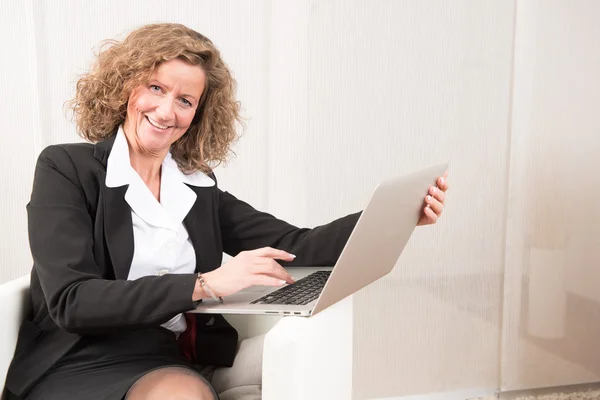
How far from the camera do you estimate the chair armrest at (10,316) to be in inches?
51.4

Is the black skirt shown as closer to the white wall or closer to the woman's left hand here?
the woman's left hand

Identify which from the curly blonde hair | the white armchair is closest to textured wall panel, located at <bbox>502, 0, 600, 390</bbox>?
the curly blonde hair

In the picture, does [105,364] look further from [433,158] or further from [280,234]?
[433,158]

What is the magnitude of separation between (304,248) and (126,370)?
0.49 meters

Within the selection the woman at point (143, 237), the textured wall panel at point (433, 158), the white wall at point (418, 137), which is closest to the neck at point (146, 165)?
the woman at point (143, 237)

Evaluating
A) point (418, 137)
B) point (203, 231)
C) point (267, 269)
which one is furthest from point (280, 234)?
point (418, 137)

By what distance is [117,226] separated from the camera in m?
1.36

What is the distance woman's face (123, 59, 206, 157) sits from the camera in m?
1.44

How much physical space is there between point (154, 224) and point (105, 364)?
0.29 meters

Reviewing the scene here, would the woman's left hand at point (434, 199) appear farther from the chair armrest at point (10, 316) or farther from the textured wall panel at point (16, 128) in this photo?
the textured wall panel at point (16, 128)

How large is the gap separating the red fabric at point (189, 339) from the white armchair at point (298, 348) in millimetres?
152

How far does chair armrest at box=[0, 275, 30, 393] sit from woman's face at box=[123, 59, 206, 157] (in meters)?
0.37

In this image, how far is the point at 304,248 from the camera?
1.58 m

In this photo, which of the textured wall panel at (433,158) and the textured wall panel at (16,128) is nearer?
the textured wall panel at (16,128)
